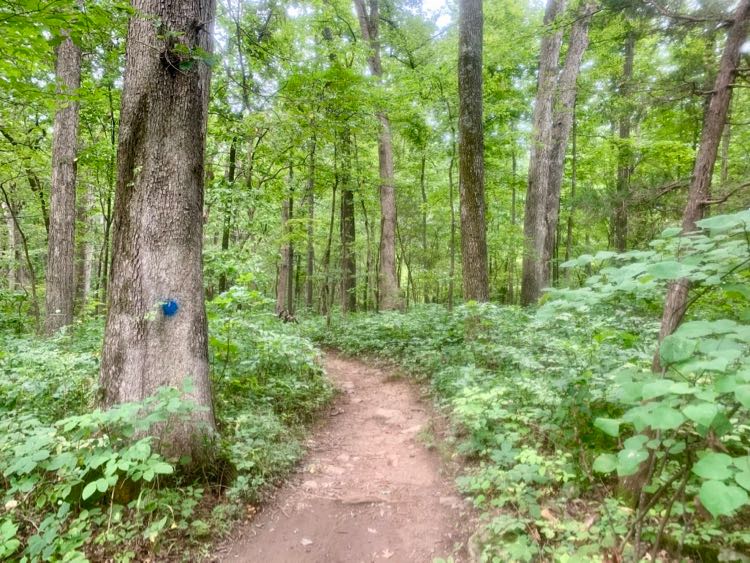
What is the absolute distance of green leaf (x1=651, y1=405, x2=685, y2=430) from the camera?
4.99 feet

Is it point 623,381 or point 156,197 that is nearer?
point 623,381

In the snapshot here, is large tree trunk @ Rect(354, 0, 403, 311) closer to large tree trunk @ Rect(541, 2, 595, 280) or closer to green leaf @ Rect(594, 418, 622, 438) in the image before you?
large tree trunk @ Rect(541, 2, 595, 280)

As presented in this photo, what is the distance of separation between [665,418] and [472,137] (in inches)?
246

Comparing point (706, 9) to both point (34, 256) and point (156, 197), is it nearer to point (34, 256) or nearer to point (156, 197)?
point (156, 197)

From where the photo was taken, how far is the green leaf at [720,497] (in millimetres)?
1400

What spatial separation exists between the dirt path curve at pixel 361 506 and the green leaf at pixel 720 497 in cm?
218

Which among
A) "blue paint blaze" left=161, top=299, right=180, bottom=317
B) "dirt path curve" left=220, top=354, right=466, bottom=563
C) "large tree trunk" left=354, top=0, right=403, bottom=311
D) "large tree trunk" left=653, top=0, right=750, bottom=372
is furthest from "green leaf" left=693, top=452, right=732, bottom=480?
"large tree trunk" left=354, top=0, right=403, bottom=311

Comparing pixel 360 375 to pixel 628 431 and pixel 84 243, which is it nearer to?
pixel 628 431

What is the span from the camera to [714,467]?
1528mm

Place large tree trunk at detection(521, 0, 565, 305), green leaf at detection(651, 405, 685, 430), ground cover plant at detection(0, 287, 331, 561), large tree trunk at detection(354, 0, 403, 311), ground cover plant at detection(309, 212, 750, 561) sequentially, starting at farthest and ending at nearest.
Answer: large tree trunk at detection(354, 0, 403, 311)
large tree trunk at detection(521, 0, 565, 305)
ground cover plant at detection(0, 287, 331, 561)
ground cover plant at detection(309, 212, 750, 561)
green leaf at detection(651, 405, 685, 430)

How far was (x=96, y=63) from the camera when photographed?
8.30 metres

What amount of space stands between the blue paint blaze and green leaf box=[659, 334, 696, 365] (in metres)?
3.72

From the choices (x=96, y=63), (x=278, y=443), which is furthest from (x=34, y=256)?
(x=278, y=443)

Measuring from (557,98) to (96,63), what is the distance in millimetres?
10546
